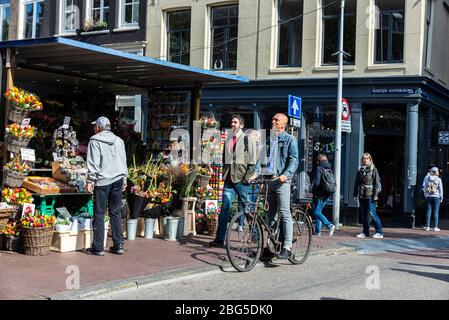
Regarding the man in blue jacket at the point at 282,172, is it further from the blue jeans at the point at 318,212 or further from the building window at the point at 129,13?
the building window at the point at 129,13

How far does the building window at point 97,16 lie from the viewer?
2178cm

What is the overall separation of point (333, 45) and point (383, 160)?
365 cm

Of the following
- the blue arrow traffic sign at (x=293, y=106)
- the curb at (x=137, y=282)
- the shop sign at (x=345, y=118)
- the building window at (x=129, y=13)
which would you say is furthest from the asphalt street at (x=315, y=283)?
the building window at (x=129, y=13)

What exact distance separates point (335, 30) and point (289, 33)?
4.86ft

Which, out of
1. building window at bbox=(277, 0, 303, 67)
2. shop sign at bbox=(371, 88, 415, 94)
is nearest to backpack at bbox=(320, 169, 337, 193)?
shop sign at bbox=(371, 88, 415, 94)

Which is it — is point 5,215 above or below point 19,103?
below

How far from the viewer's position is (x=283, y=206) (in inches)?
313

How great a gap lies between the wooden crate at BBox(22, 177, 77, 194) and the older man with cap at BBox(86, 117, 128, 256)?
961mm

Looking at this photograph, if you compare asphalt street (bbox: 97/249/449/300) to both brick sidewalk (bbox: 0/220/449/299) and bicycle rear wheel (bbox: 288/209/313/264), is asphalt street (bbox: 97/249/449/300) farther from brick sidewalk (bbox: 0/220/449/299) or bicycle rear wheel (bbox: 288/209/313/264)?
brick sidewalk (bbox: 0/220/449/299)

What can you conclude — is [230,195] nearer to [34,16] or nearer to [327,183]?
[327,183]

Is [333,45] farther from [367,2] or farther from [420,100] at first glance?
[420,100]

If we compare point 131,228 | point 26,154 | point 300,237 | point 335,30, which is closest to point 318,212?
point 300,237
